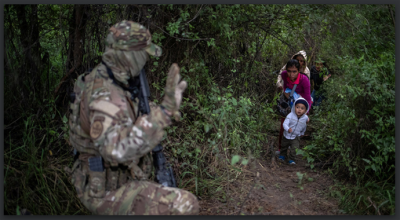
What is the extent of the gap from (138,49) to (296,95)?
3.46 metres

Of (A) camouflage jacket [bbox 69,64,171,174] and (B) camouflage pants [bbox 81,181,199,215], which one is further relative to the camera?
(B) camouflage pants [bbox 81,181,199,215]

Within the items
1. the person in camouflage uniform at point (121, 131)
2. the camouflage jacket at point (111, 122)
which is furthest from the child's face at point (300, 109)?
the camouflage jacket at point (111, 122)

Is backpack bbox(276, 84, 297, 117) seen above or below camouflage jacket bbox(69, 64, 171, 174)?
below

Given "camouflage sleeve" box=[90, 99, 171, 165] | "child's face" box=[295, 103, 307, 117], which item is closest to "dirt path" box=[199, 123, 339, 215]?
"child's face" box=[295, 103, 307, 117]

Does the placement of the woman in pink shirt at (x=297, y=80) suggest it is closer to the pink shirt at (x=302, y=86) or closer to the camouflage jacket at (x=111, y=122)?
the pink shirt at (x=302, y=86)

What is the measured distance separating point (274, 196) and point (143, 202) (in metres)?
1.89

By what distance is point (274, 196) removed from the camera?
392cm

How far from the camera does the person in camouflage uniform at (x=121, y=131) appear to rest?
228 cm

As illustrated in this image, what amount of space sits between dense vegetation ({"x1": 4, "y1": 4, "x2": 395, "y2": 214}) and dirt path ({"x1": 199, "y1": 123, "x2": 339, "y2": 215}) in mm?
166

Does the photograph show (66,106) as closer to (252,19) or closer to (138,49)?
(138,49)

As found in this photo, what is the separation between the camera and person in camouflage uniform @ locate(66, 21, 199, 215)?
2.28 metres

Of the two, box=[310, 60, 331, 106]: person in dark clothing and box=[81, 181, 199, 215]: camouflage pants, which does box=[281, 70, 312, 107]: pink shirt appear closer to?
box=[310, 60, 331, 106]: person in dark clothing

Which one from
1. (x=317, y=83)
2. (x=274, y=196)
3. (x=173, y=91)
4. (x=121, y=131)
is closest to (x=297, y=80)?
(x=274, y=196)

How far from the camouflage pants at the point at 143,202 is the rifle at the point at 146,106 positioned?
0.34 m
